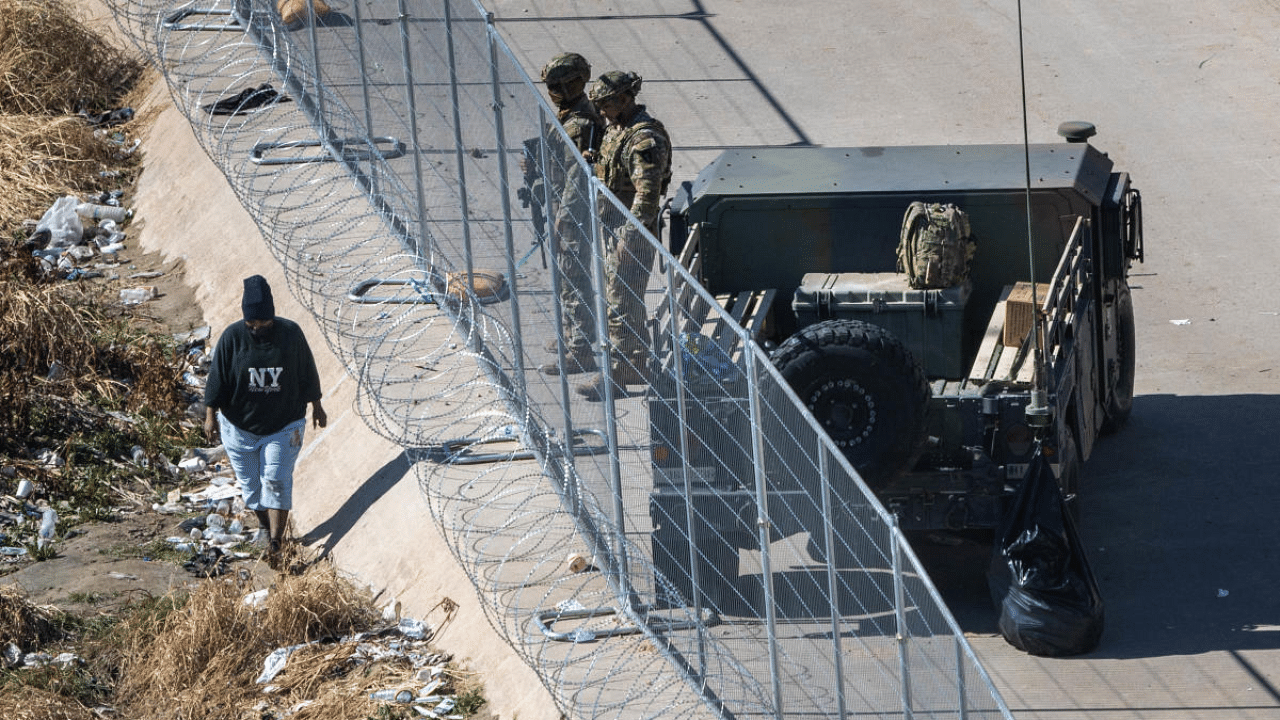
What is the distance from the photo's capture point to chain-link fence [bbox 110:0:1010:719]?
6859 millimetres

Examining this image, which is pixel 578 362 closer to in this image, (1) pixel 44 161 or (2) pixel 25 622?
(2) pixel 25 622

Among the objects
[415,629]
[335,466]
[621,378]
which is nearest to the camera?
[621,378]

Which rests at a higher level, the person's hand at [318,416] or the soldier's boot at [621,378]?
the soldier's boot at [621,378]

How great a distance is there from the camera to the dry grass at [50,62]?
16328mm

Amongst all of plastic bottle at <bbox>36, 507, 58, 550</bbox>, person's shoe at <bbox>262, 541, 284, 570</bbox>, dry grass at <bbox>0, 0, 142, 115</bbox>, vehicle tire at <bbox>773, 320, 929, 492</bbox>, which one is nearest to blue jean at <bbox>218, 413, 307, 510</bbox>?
person's shoe at <bbox>262, 541, 284, 570</bbox>

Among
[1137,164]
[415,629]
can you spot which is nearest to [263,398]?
[415,629]

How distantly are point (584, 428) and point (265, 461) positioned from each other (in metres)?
2.61

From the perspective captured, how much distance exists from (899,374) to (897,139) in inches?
306

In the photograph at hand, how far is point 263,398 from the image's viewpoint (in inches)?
408

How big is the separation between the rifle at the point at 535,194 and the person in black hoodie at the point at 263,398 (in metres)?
1.87

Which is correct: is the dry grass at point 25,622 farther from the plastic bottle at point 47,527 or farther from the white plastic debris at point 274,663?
the white plastic debris at point 274,663

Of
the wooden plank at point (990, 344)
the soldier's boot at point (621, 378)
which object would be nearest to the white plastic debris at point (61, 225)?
the wooden plank at point (990, 344)

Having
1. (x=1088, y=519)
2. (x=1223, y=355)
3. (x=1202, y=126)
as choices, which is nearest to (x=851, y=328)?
(x=1088, y=519)

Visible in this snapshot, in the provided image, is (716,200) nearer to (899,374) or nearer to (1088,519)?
(899,374)
